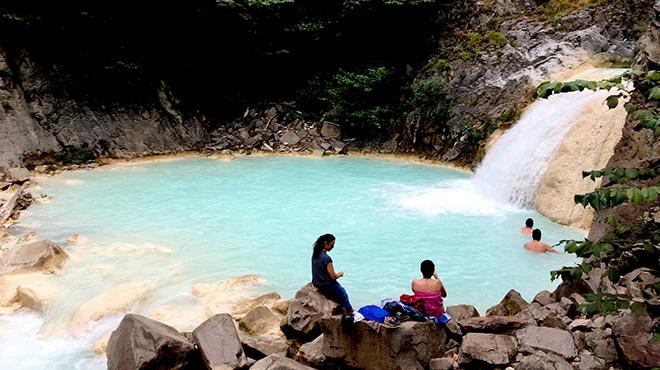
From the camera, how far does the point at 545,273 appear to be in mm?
7520

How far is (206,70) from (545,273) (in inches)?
637

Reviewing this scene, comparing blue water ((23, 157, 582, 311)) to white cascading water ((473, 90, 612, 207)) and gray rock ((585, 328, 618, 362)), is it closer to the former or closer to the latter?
white cascading water ((473, 90, 612, 207))

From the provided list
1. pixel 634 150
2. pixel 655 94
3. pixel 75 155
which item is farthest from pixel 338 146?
pixel 655 94

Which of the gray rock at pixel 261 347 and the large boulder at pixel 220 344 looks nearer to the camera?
the large boulder at pixel 220 344

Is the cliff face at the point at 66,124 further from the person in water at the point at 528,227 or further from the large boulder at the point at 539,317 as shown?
the large boulder at the point at 539,317

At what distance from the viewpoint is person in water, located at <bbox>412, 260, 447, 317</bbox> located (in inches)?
195

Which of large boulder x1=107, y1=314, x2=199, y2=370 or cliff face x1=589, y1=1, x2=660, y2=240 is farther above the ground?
cliff face x1=589, y1=1, x2=660, y2=240

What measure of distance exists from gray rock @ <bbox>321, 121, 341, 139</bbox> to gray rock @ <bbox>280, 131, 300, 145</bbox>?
1.05m

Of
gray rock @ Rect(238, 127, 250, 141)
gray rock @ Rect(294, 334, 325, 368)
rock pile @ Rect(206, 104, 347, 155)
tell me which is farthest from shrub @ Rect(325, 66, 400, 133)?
gray rock @ Rect(294, 334, 325, 368)

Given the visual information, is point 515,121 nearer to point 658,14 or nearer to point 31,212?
point 658,14

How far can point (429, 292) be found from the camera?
5.05m

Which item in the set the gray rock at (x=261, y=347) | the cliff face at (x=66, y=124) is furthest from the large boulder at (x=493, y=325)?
the cliff face at (x=66, y=124)

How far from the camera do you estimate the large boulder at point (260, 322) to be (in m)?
6.05

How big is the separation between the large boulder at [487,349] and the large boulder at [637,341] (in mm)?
890
